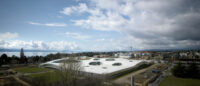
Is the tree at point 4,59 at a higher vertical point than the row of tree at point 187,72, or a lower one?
higher

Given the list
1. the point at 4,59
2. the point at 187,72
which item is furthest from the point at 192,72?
the point at 4,59

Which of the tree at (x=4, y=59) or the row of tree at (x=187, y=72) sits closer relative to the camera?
the row of tree at (x=187, y=72)

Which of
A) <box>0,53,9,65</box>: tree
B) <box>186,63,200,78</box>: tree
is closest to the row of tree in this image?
<box>186,63,200,78</box>: tree

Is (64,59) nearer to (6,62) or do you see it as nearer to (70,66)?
(70,66)

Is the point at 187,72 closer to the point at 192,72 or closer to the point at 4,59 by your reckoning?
the point at 192,72

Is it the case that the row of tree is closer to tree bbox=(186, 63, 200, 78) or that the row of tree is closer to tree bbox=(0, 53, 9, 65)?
tree bbox=(186, 63, 200, 78)

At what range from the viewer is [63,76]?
29.6 ft

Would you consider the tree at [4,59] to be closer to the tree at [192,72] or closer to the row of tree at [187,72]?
the row of tree at [187,72]

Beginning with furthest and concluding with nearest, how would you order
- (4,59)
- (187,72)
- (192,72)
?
1. (4,59)
2. (187,72)
3. (192,72)

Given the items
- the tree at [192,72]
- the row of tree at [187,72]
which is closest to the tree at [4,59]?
the row of tree at [187,72]

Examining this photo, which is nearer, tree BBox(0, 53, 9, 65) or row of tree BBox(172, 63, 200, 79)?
row of tree BBox(172, 63, 200, 79)

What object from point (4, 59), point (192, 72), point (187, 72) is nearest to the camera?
point (192, 72)

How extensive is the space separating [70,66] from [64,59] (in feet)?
3.71

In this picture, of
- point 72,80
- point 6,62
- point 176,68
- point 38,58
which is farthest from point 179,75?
point 6,62
